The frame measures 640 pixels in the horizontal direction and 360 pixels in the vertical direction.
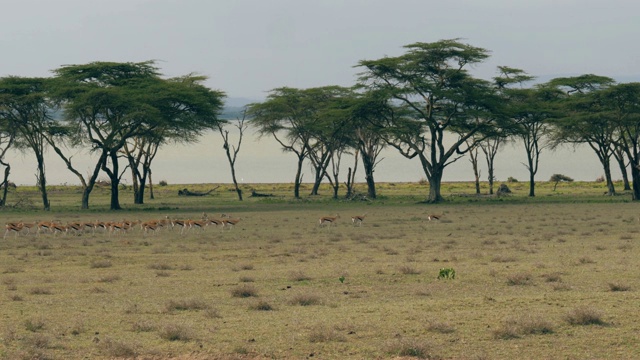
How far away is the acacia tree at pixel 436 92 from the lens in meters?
59.3

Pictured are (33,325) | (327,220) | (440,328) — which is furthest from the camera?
(327,220)

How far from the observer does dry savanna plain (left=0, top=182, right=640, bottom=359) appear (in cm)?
1282

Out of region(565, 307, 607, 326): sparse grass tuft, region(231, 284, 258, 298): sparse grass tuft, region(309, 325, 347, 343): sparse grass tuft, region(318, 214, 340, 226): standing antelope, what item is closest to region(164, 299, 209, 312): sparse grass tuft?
region(231, 284, 258, 298): sparse grass tuft

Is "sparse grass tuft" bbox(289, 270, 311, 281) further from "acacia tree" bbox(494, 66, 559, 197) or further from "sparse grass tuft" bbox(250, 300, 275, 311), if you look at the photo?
"acacia tree" bbox(494, 66, 559, 197)

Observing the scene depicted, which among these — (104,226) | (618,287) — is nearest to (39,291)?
(618,287)

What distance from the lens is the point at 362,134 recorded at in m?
70.2

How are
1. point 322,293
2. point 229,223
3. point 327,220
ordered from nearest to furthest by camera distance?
point 322,293 → point 229,223 → point 327,220

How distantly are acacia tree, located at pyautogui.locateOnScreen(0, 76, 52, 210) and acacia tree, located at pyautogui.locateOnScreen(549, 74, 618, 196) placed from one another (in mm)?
31638

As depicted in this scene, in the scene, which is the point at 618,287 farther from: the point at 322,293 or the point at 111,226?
the point at 111,226

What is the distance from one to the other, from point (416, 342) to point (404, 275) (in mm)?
8511

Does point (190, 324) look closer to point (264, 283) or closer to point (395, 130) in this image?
point (264, 283)

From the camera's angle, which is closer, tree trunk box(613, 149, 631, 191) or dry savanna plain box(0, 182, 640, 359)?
dry savanna plain box(0, 182, 640, 359)

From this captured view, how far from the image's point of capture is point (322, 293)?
1827 centimetres

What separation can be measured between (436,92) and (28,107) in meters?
23.2
